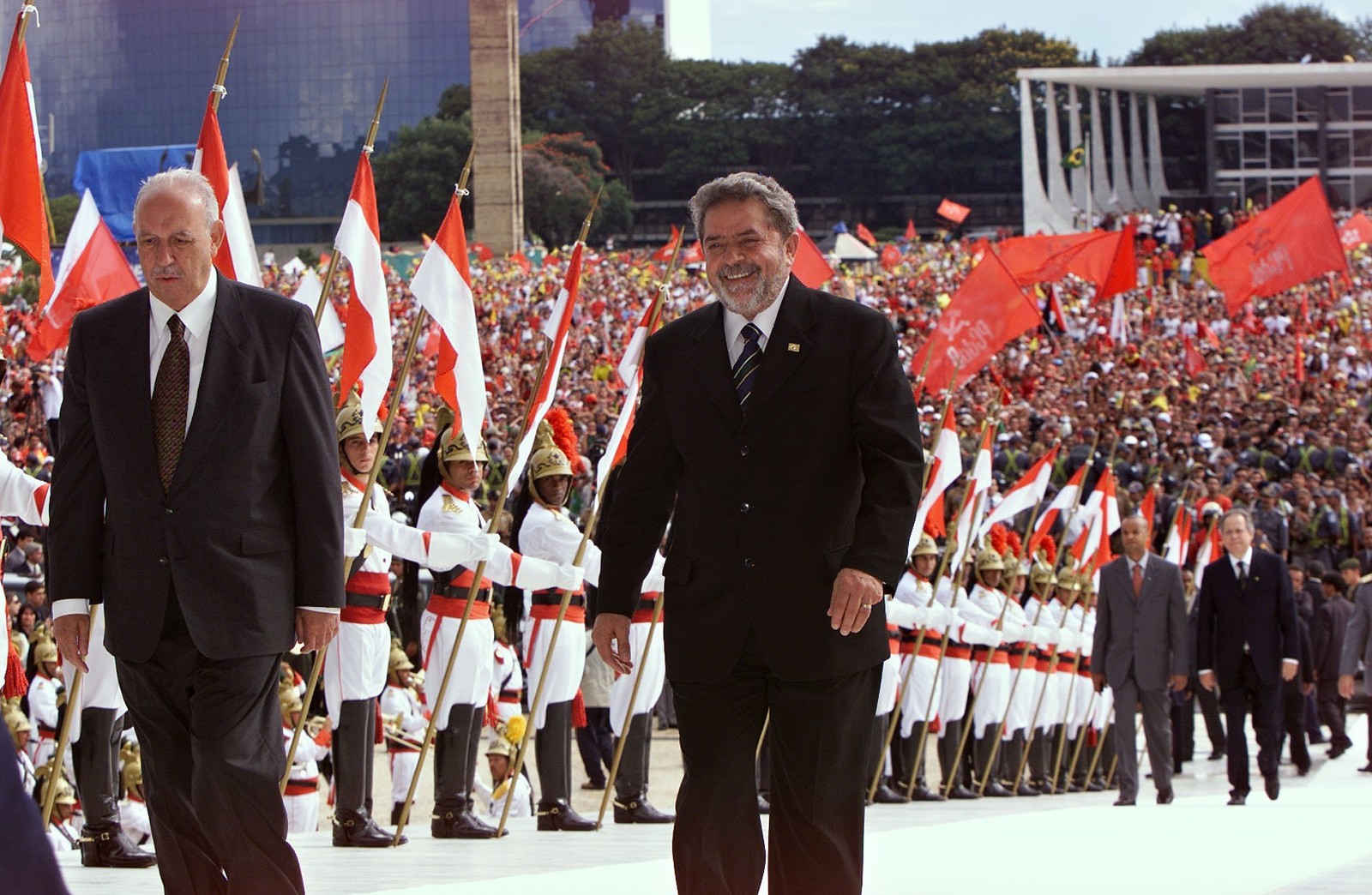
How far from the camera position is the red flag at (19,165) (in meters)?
6.29

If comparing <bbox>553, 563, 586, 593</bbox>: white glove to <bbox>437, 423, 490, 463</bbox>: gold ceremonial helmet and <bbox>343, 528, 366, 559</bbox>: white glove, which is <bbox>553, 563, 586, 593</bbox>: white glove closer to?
<bbox>437, 423, 490, 463</bbox>: gold ceremonial helmet

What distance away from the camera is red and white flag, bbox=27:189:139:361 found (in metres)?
9.29

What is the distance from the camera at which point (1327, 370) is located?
95.4 feet

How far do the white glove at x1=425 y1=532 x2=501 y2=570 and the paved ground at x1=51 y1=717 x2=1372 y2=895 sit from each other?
1.02 metres

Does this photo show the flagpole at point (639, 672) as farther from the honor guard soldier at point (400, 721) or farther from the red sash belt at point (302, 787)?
the red sash belt at point (302, 787)

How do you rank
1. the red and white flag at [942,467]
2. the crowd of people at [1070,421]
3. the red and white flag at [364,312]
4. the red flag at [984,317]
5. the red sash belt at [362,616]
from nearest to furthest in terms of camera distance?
1. the red and white flag at [364,312]
2. the red sash belt at [362,616]
3. the red and white flag at [942,467]
4. the crowd of people at [1070,421]
5. the red flag at [984,317]

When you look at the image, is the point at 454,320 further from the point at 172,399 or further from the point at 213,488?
the point at 213,488

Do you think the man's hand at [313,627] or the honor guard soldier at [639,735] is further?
the honor guard soldier at [639,735]

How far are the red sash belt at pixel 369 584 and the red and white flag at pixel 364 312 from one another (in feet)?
1.93

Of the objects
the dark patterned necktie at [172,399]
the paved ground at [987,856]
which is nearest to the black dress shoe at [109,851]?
the paved ground at [987,856]

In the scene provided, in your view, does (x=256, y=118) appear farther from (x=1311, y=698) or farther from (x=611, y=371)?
(x=1311, y=698)

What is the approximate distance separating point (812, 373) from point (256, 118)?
317 ft

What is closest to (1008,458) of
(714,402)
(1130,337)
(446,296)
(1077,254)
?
(1077,254)

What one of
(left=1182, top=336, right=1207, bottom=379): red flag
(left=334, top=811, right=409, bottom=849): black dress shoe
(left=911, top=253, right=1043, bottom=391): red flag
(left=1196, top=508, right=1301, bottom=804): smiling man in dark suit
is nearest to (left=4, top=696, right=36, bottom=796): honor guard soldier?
(left=334, top=811, right=409, bottom=849): black dress shoe
